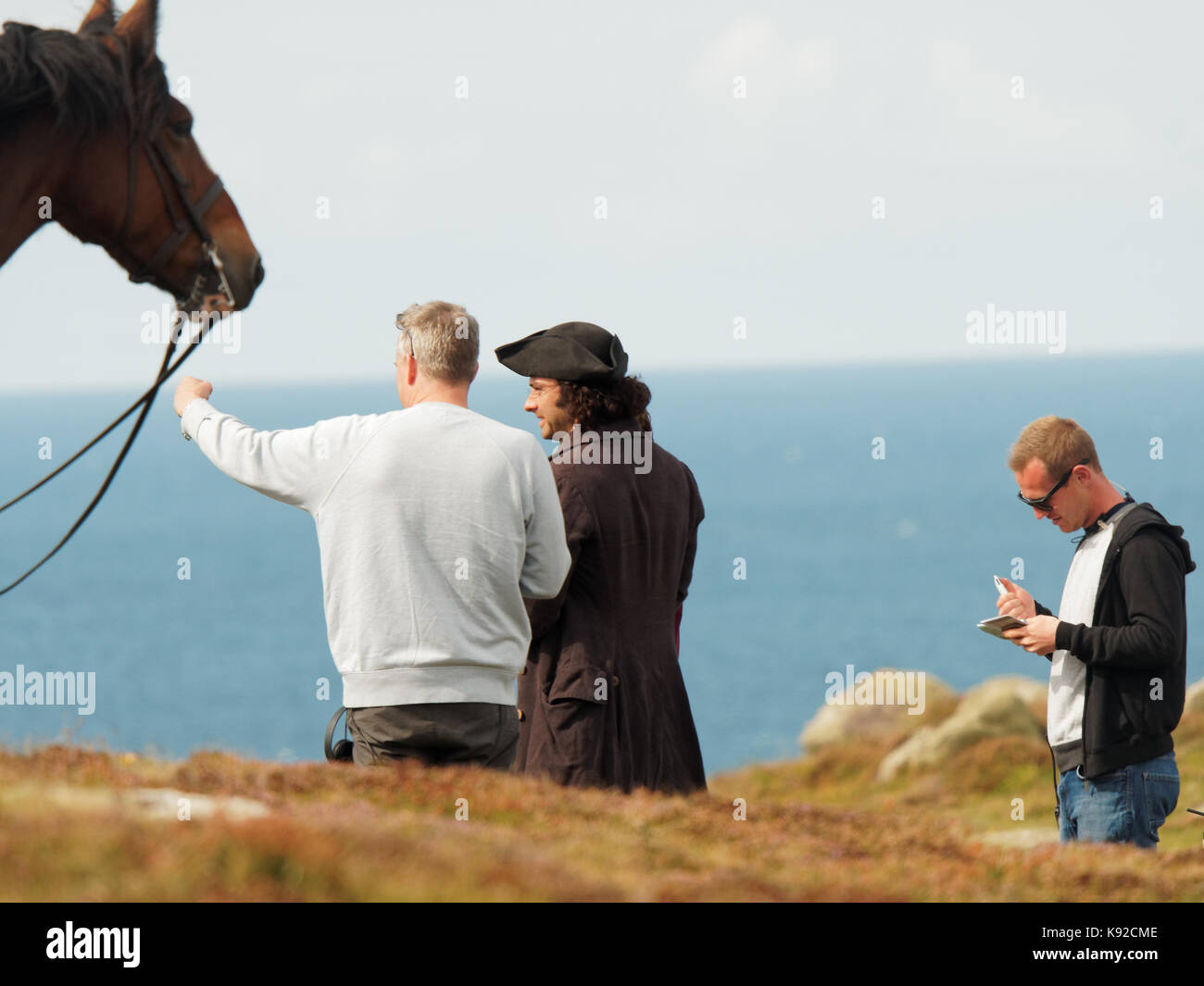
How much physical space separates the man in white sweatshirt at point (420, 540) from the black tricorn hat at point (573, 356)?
35.6 inches

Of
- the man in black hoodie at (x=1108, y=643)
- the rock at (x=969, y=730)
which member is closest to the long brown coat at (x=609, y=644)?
the man in black hoodie at (x=1108, y=643)

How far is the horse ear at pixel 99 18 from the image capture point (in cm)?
494

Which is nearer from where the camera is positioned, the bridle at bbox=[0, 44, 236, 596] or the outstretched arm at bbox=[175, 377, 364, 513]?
the outstretched arm at bbox=[175, 377, 364, 513]

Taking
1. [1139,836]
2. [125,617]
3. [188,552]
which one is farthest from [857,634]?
[1139,836]

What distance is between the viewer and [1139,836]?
201 inches

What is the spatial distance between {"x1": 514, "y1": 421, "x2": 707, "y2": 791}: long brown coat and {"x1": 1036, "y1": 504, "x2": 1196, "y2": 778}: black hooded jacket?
5.23 ft

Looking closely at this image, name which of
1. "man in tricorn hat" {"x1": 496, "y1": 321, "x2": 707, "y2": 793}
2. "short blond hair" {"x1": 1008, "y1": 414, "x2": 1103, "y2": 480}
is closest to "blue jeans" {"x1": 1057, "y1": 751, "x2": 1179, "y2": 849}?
"short blond hair" {"x1": 1008, "y1": 414, "x2": 1103, "y2": 480}

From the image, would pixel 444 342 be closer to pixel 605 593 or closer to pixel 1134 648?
pixel 605 593

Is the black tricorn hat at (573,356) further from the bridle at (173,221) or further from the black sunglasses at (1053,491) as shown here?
the black sunglasses at (1053,491)

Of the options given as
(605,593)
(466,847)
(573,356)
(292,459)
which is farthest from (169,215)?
(466,847)

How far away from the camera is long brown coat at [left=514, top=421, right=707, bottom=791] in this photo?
16.9 ft

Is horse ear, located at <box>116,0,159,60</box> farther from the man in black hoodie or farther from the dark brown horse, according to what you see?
the man in black hoodie

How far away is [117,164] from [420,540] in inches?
76.6

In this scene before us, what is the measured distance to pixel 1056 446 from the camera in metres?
5.25
